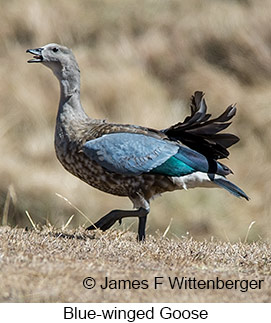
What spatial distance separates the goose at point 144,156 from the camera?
6191 millimetres

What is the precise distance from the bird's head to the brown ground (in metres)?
1.49

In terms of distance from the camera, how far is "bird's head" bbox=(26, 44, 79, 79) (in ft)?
22.3

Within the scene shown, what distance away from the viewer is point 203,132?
247 inches

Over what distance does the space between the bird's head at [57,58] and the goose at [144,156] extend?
0.57 meters

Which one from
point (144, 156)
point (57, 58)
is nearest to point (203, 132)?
point (144, 156)

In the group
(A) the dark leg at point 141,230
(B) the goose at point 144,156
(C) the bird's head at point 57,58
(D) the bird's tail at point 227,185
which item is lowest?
(A) the dark leg at point 141,230

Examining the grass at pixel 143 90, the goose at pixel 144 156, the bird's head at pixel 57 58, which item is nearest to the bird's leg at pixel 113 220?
the goose at pixel 144 156

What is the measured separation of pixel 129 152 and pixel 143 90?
8787 millimetres

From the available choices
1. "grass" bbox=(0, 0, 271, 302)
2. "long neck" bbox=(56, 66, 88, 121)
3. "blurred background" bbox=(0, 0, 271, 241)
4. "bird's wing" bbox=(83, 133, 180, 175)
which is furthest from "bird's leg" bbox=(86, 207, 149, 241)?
Result: "blurred background" bbox=(0, 0, 271, 241)

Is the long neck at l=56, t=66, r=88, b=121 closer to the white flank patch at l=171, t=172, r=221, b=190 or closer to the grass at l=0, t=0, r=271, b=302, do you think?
the white flank patch at l=171, t=172, r=221, b=190

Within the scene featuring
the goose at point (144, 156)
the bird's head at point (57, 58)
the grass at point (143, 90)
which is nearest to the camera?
the goose at point (144, 156)

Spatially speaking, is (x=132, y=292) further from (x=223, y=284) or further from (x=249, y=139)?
(x=249, y=139)

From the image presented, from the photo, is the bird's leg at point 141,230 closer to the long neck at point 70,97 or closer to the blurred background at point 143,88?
the long neck at point 70,97

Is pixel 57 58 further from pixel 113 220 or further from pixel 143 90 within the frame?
pixel 143 90
